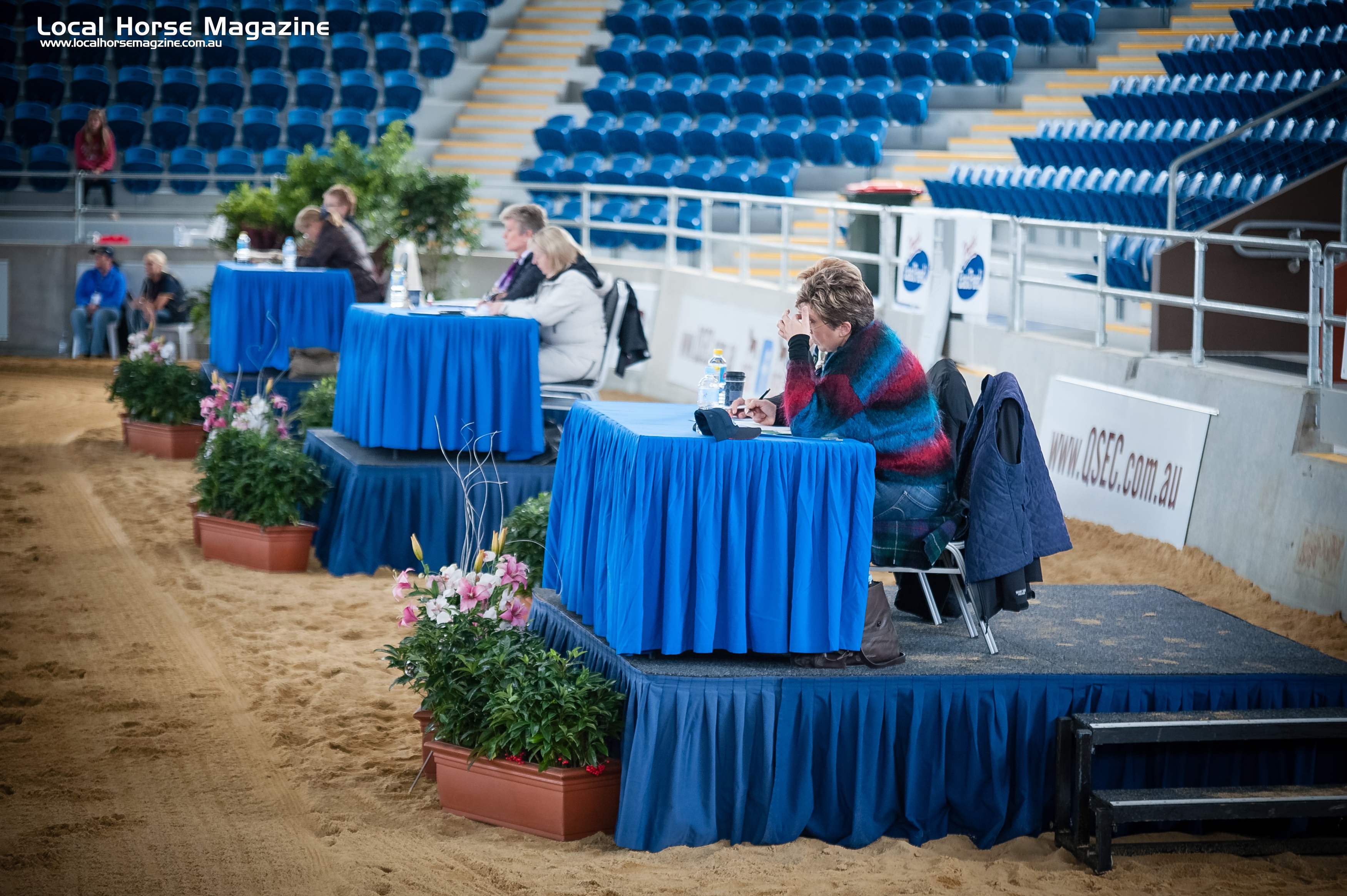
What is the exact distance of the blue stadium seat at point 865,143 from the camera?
15602 millimetres

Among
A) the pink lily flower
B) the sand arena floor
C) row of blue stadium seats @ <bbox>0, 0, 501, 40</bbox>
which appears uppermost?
row of blue stadium seats @ <bbox>0, 0, 501, 40</bbox>

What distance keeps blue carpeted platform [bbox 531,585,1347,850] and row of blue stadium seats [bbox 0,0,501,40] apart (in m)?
16.9

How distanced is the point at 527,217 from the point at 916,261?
123 inches

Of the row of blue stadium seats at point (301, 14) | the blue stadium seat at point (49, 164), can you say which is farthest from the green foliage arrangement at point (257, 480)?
the row of blue stadium seats at point (301, 14)

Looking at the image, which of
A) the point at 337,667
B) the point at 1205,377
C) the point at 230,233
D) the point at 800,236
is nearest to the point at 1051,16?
the point at 800,236

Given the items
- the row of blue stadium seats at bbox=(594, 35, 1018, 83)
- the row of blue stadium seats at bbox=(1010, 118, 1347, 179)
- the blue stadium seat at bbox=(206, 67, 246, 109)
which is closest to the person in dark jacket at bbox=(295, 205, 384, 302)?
the row of blue stadium seats at bbox=(1010, 118, 1347, 179)

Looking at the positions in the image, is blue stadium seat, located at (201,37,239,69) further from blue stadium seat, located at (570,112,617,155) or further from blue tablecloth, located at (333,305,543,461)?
blue tablecloth, located at (333,305,543,461)

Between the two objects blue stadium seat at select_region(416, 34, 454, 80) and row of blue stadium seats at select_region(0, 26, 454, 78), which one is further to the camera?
blue stadium seat at select_region(416, 34, 454, 80)

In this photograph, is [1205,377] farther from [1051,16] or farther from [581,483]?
[1051,16]

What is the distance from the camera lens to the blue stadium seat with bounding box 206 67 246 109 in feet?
59.9

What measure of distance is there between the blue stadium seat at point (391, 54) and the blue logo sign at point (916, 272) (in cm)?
1166

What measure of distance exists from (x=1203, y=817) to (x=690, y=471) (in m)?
1.76

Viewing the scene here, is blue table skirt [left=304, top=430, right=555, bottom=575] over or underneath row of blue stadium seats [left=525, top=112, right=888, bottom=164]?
underneath

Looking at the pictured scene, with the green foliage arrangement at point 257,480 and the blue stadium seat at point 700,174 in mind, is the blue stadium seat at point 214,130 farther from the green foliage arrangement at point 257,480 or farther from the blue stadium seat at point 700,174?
the green foliage arrangement at point 257,480
